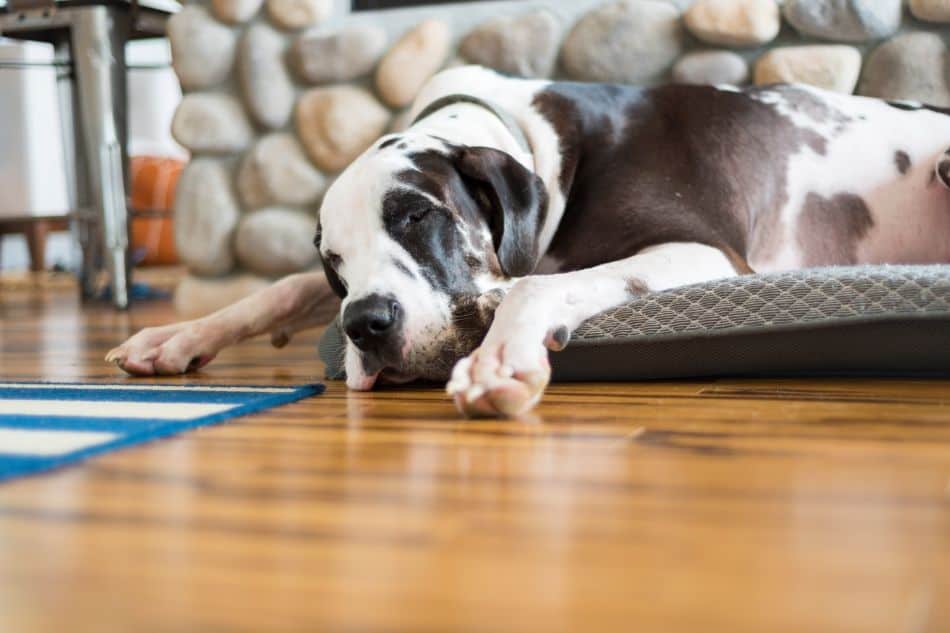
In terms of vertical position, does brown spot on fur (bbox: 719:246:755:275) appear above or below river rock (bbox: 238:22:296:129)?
below

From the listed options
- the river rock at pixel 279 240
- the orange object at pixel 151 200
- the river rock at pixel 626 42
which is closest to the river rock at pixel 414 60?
the river rock at pixel 626 42

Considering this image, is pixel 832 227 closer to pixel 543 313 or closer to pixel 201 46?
pixel 543 313

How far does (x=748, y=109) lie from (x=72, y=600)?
84.7 inches

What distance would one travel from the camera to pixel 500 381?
58.1 inches

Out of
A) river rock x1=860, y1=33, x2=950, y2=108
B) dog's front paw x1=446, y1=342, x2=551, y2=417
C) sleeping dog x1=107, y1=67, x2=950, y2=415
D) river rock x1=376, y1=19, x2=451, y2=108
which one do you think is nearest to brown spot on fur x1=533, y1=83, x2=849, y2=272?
sleeping dog x1=107, y1=67, x2=950, y2=415

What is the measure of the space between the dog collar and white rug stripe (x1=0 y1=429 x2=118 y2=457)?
1173 millimetres

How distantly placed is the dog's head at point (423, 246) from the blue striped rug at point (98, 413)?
188mm

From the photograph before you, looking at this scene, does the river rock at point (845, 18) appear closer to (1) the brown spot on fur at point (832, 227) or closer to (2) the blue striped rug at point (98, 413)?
(1) the brown spot on fur at point (832, 227)

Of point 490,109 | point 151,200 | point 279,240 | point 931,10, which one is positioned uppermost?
point 931,10

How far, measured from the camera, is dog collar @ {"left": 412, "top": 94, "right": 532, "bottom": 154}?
2.34m

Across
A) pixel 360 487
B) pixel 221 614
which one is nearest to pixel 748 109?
pixel 360 487

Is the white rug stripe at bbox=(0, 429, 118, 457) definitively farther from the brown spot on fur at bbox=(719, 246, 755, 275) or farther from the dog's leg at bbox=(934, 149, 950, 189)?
the dog's leg at bbox=(934, 149, 950, 189)

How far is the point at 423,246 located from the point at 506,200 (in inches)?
8.8

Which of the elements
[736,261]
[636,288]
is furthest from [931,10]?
[636,288]
